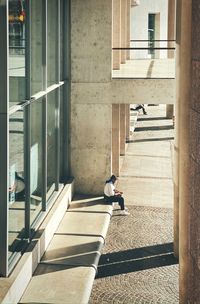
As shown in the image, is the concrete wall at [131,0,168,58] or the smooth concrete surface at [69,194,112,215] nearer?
the smooth concrete surface at [69,194,112,215]

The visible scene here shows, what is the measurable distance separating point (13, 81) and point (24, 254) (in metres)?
3.86

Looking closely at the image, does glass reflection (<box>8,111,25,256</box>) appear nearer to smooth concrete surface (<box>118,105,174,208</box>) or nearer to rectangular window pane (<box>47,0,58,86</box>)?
rectangular window pane (<box>47,0,58,86</box>)

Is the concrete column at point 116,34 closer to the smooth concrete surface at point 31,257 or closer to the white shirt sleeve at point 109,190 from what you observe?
the white shirt sleeve at point 109,190

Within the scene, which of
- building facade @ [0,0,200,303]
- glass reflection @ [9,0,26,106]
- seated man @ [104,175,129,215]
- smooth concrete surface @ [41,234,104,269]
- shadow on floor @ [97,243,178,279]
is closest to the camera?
building facade @ [0,0,200,303]

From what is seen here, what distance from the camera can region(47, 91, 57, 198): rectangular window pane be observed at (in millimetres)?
Answer: 17547

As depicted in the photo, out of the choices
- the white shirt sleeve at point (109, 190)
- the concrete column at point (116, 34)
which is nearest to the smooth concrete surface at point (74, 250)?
the white shirt sleeve at point (109, 190)

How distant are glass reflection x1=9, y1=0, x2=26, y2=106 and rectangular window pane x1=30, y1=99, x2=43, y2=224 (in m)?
1.44

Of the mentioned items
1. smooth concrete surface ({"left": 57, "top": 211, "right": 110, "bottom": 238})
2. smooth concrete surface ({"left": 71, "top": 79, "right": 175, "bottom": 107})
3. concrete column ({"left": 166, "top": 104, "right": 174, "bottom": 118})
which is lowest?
smooth concrete surface ({"left": 57, "top": 211, "right": 110, "bottom": 238})

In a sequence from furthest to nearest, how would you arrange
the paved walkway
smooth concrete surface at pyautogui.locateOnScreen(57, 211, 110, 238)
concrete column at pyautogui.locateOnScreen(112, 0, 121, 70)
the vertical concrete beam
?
concrete column at pyautogui.locateOnScreen(112, 0, 121, 70), smooth concrete surface at pyautogui.locateOnScreen(57, 211, 110, 238), the paved walkway, the vertical concrete beam

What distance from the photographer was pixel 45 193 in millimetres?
16359

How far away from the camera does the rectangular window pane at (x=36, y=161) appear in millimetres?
15125

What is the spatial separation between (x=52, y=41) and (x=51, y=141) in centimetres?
297

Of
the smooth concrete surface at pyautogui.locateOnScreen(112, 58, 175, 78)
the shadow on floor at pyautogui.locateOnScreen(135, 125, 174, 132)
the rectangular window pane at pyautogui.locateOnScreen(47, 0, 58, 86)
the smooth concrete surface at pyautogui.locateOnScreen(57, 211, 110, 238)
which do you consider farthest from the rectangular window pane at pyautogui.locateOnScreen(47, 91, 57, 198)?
the shadow on floor at pyautogui.locateOnScreen(135, 125, 174, 132)

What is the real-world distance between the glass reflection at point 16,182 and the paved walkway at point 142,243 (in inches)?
83.8
